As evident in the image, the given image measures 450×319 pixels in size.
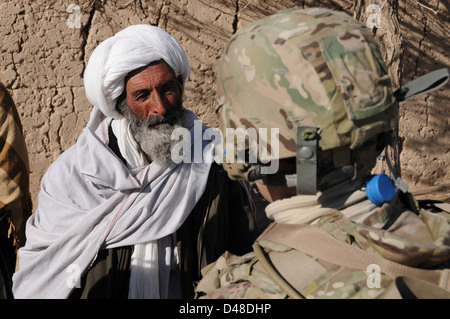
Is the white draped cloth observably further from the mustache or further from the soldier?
the soldier

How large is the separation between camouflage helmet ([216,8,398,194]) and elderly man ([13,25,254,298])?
1300 millimetres

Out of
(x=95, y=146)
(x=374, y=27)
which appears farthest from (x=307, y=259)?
(x=374, y=27)

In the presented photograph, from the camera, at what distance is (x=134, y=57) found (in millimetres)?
3055

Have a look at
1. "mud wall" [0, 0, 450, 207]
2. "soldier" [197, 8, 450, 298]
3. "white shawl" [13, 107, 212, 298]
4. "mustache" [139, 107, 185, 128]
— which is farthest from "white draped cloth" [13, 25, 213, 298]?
"mud wall" [0, 0, 450, 207]

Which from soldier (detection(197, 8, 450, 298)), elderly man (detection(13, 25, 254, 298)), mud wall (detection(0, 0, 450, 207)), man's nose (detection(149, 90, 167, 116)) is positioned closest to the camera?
soldier (detection(197, 8, 450, 298))

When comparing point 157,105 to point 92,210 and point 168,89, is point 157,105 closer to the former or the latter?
point 168,89

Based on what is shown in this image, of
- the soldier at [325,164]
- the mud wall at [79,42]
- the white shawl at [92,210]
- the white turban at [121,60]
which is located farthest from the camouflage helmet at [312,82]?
the mud wall at [79,42]

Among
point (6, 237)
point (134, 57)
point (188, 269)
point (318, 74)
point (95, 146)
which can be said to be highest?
point (318, 74)

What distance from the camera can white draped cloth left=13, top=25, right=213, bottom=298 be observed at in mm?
2752

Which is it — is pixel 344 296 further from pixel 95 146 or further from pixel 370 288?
pixel 95 146

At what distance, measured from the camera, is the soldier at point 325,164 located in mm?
1483

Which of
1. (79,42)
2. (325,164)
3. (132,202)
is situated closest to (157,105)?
(132,202)

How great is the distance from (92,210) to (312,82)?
1.63 metres

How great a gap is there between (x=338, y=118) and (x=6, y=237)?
2.54 meters
